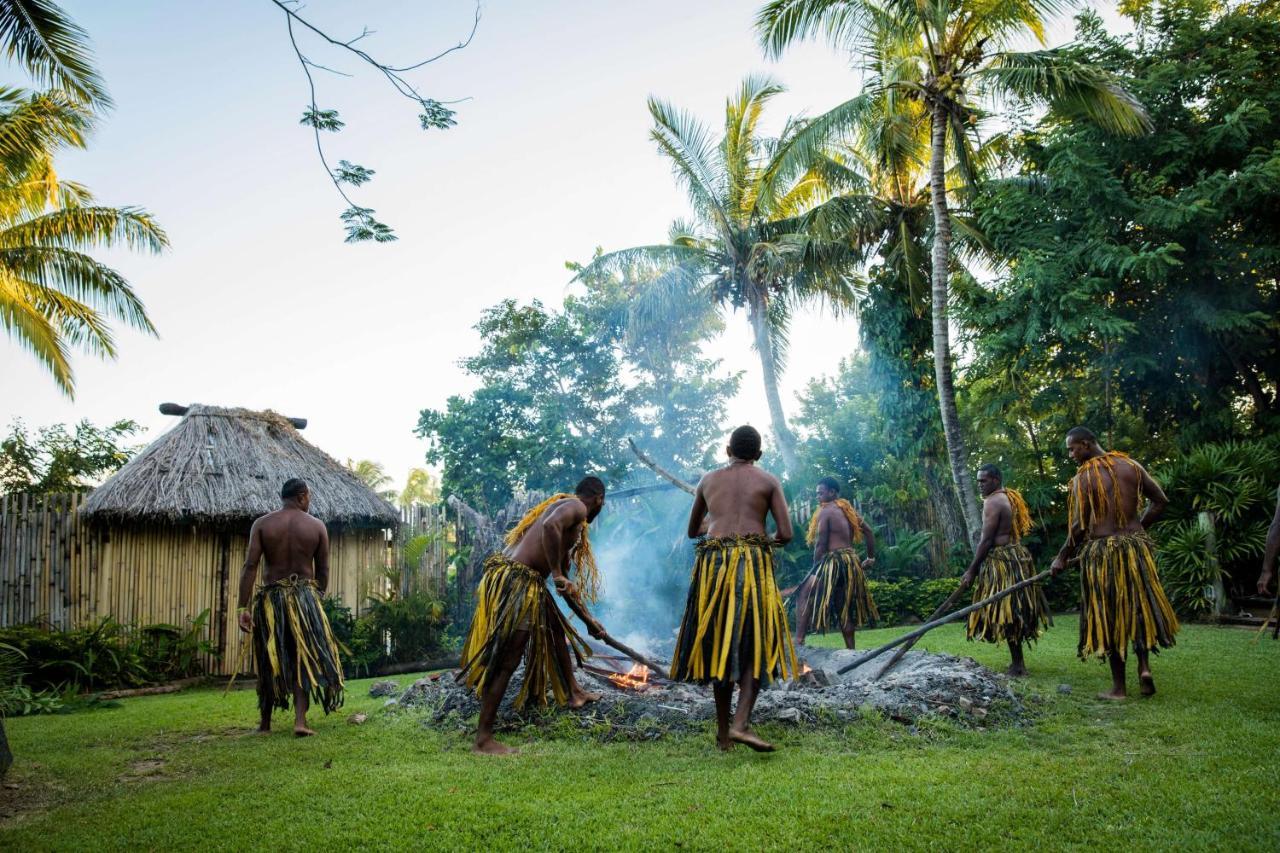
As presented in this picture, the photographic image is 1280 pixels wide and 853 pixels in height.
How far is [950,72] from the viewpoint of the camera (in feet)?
38.1

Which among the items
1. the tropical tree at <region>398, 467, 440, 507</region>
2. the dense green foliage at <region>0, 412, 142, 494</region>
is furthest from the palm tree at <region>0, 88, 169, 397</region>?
the tropical tree at <region>398, 467, 440, 507</region>

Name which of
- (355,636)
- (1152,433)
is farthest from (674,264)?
(355,636)

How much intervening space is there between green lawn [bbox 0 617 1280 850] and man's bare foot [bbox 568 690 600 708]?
1.52 ft

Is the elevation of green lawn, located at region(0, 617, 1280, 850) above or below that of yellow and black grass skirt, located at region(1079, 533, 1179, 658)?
below

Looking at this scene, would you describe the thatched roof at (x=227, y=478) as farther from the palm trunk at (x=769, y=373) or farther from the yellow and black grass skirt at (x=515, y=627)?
the palm trunk at (x=769, y=373)

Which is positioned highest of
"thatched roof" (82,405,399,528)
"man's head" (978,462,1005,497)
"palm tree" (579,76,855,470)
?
"palm tree" (579,76,855,470)

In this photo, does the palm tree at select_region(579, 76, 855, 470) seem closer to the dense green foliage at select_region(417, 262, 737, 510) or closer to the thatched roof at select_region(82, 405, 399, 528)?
the dense green foliage at select_region(417, 262, 737, 510)

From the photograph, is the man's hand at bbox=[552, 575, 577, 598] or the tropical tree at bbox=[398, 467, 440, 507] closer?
the man's hand at bbox=[552, 575, 577, 598]

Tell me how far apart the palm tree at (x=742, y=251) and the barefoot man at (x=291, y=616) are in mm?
11451

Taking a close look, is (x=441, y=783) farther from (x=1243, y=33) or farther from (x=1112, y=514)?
(x=1243, y=33)

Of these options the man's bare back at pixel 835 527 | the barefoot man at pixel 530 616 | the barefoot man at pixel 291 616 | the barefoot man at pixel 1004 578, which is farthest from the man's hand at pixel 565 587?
the man's bare back at pixel 835 527

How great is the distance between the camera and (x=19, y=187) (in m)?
12.0

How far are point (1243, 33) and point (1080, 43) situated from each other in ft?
6.60

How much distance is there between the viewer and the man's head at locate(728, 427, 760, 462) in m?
4.67
